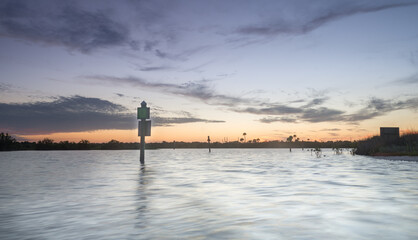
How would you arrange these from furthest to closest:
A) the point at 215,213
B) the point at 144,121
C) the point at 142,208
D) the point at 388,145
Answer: the point at 388,145
the point at 144,121
the point at 142,208
the point at 215,213

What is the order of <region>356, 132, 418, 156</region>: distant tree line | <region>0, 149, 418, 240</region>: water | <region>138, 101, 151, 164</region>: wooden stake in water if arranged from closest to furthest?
<region>0, 149, 418, 240</region>: water → <region>138, 101, 151, 164</region>: wooden stake in water → <region>356, 132, 418, 156</region>: distant tree line

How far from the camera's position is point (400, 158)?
89.1 feet

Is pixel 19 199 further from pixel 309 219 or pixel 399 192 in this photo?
pixel 399 192

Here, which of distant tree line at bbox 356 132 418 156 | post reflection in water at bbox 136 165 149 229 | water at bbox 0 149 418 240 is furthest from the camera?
distant tree line at bbox 356 132 418 156

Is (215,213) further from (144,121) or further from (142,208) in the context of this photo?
(144,121)

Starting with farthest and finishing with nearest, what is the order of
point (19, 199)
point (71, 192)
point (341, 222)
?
point (71, 192) → point (19, 199) → point (341, 222)

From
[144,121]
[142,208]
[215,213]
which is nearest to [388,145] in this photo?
[144,121]

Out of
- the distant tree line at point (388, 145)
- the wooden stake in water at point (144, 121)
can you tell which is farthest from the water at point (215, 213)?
the distant tree line at point (388, 145)

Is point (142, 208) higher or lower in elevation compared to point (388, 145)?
lower

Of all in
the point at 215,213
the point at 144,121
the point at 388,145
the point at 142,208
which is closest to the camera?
the point at 215,213

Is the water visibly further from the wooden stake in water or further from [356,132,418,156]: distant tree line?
[356,132,418,156]: distant tree line

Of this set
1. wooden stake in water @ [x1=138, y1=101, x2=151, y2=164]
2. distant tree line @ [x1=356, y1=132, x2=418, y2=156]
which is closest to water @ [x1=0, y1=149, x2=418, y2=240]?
wooden stake in water @ [x1=138, y1=101, x2=151, y2=164]

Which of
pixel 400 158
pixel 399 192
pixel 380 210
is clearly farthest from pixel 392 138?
pixel 380 210

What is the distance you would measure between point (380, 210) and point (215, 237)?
4.44 meters
